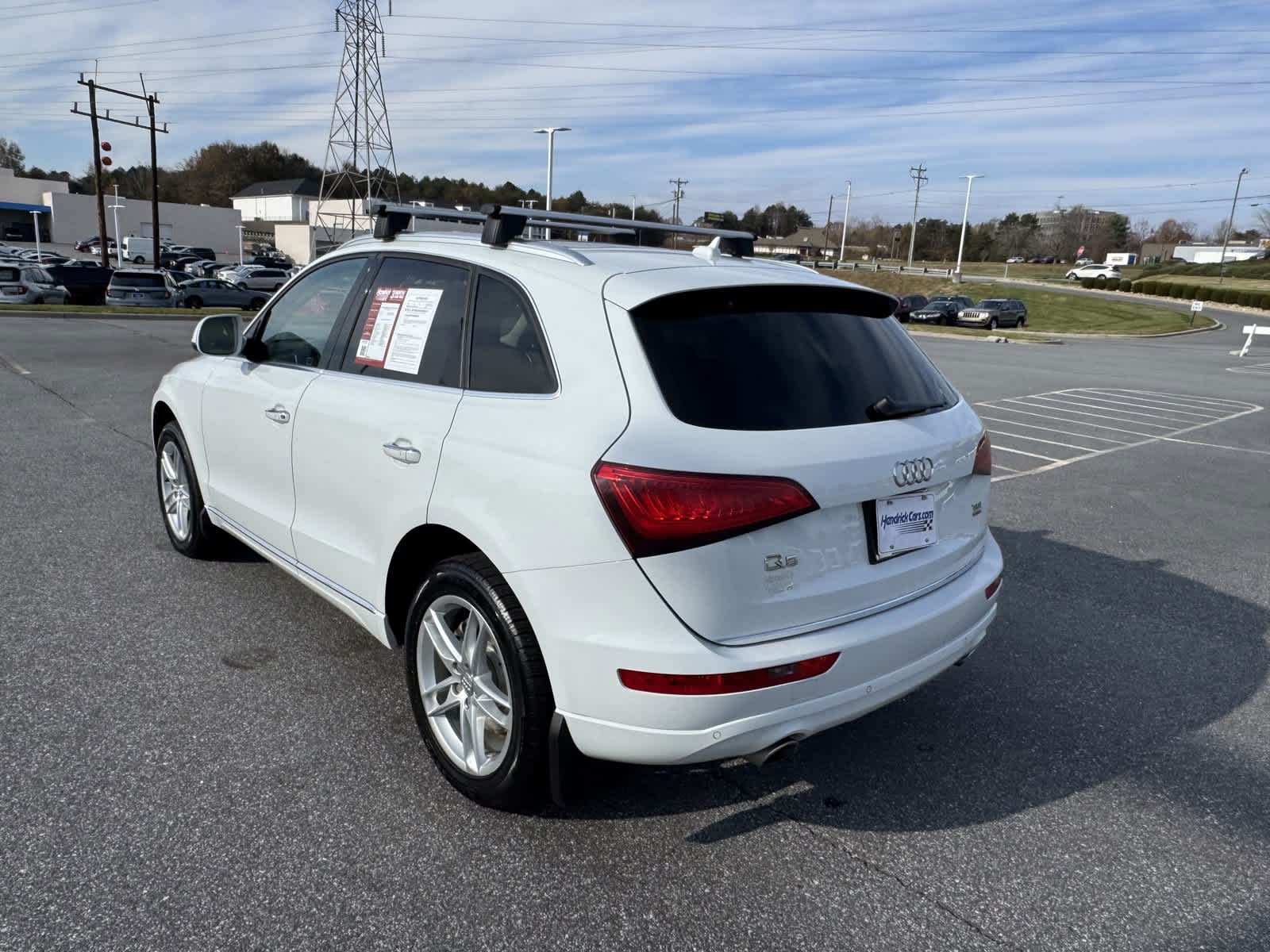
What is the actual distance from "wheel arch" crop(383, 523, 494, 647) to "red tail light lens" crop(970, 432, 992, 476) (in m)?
1.75

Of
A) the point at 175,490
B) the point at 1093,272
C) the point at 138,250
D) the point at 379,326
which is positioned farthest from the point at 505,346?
the point at 1093,272

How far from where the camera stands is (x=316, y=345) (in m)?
3.80

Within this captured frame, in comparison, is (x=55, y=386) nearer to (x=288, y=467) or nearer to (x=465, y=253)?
(x=288, y=467)

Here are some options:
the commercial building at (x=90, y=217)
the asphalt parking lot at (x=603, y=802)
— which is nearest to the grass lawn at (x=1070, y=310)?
the asphalt parking lot at (x=603, y=802)

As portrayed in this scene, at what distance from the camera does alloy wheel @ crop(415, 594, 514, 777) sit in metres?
2.84

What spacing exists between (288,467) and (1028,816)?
3.05 meters

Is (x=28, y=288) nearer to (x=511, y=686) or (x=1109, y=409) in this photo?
(x=1109, y=409)

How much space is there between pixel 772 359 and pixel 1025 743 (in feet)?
6.28

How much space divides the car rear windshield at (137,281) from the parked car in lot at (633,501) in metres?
30.2

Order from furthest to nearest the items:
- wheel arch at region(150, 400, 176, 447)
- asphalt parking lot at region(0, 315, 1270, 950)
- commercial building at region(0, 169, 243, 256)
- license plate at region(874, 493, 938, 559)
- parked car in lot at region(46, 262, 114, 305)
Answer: commercial building at region(0, 169, 243, 256) → parked car in lot at region(46, 262, 114, 305) → wheel arch at region(150, 400, 176, 447) → license plate at region(874, 493, 938, 559) → asphalt parking lot at region(0, 315, 1270, 950)

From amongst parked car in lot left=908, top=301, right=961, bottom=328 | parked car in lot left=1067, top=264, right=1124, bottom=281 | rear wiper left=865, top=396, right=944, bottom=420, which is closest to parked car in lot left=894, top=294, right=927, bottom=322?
rear wiper left=865, top=396, right=944, bottom=420

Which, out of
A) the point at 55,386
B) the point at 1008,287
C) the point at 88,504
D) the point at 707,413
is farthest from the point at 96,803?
the point at 1008,287

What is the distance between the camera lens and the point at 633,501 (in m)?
2.35

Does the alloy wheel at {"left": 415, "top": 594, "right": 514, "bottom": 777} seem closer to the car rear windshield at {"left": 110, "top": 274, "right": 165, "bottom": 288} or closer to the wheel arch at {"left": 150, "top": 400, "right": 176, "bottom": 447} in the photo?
the wheel arch at {"left": 150, "top": 400, "right": 176, "bottom": 447}
